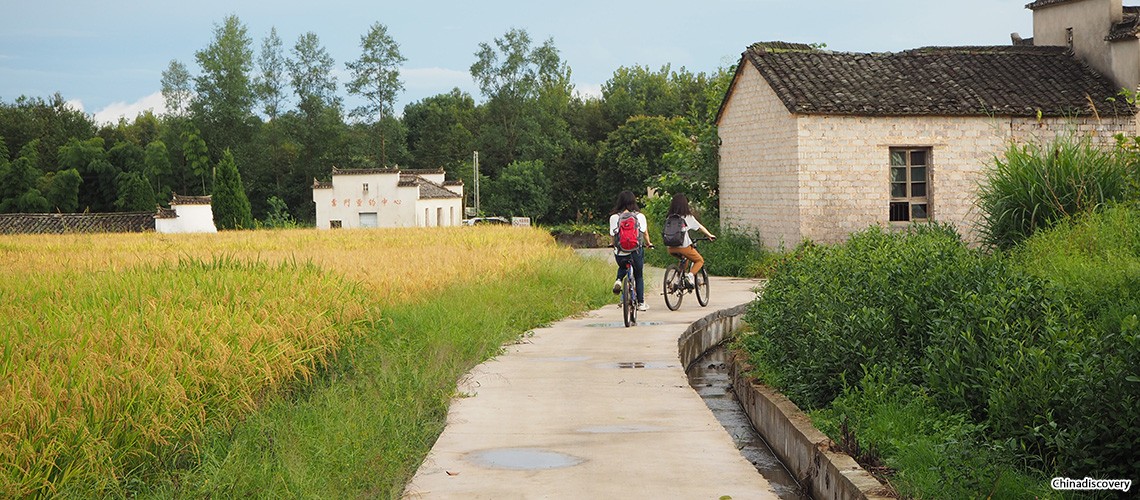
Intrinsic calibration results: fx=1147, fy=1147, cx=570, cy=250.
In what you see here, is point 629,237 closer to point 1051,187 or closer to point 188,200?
point 1051,187

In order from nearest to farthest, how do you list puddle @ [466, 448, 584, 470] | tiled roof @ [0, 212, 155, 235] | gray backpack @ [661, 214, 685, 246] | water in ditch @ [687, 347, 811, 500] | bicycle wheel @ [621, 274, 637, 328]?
puddle @ [466, 448, 584, 470] < water in ditch @ [687, 347, 811, 500] < bicycle wheel @ [621, 274, 637, 328] < gray backpack @ [661, 214, 685, 246] < tiled roof @ [0, 212, 155, 235]

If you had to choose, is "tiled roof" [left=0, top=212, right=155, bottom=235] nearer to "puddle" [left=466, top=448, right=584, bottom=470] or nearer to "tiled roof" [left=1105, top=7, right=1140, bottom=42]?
"tiled roof" [left=1105, top=7, right=1140, bottom=42]

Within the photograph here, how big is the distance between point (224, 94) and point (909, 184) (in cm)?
6026

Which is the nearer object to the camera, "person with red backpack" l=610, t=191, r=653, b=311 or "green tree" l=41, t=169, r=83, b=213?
"person with red backpack" l=610, t=191, r=653, b=311

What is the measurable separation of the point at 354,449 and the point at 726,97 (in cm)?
2243

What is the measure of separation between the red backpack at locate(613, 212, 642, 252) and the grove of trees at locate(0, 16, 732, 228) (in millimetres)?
52958

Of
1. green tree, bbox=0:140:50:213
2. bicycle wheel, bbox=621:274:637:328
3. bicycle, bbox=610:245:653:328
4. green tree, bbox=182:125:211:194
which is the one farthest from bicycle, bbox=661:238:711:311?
green tree, bbox=182:125:211:194

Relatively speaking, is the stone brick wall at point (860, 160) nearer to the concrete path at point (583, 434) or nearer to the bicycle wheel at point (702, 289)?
the bicycle wheel at point (702, 289)

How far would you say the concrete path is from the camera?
655 centimetres

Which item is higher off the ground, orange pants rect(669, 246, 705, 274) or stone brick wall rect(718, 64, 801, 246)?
stone brick wall rect(718, 64, 801, 246)

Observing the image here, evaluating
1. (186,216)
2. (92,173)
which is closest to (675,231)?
(186,216)

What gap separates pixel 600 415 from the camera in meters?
8.71

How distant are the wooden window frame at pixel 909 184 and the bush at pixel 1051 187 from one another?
11.3 meters

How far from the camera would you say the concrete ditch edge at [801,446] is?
6.05 metres
